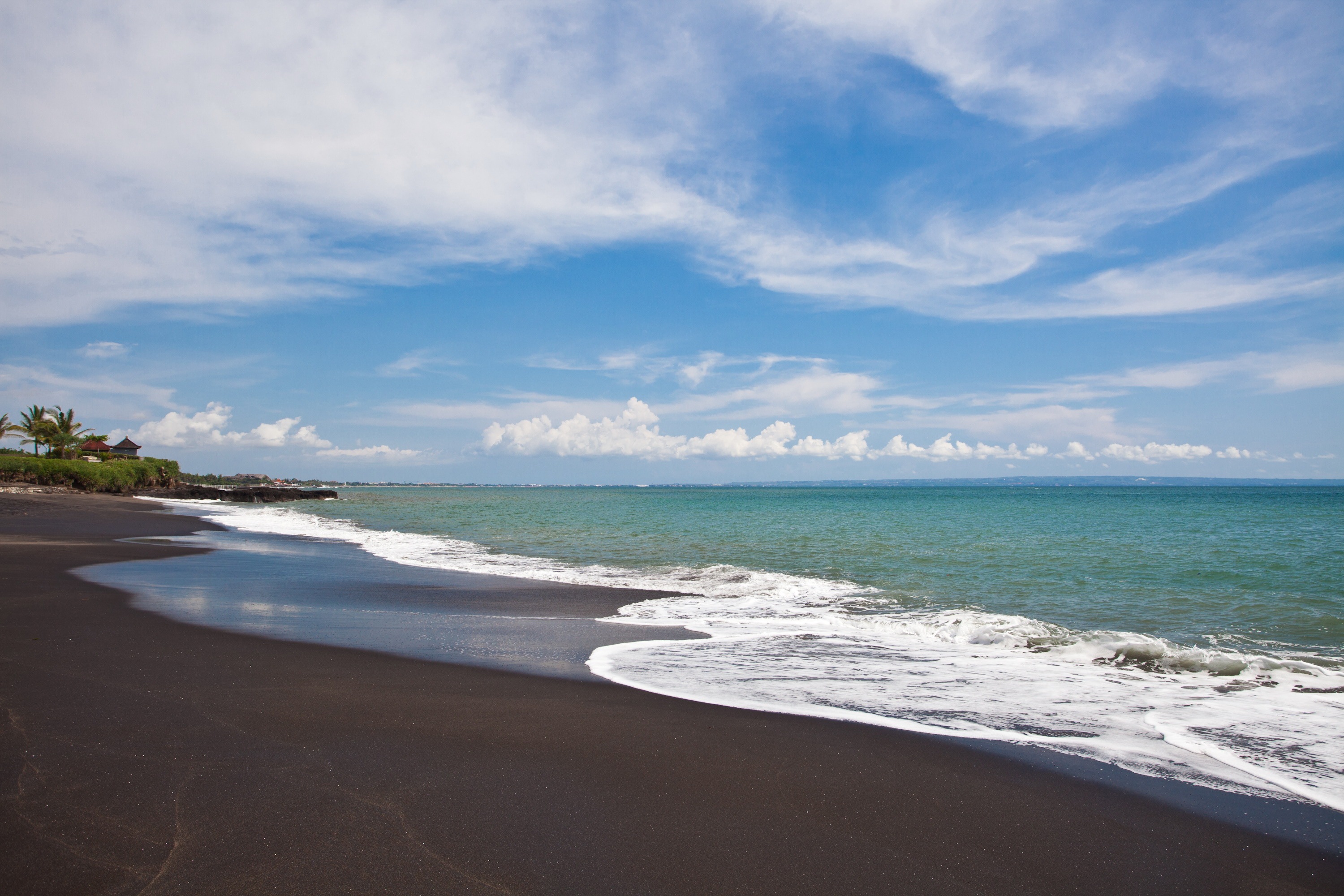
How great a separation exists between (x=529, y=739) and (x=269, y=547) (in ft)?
68.4

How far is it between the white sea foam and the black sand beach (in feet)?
2.90

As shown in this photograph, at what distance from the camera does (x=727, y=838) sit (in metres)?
3.89

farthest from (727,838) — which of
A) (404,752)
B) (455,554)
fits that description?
(455,554)

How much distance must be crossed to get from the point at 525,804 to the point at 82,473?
74746 mm

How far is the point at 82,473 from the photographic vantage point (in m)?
58.7

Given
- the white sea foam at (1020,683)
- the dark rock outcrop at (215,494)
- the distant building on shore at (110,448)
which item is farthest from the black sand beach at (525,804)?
the distant building on shore at (110,448)

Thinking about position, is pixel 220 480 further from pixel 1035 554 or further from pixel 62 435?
pixel 1035 554

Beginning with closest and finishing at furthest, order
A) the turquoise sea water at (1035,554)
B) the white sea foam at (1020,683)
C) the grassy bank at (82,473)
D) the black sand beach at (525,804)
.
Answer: the black sand beach at (525,804), the white sea foam at (1020,683), the turquoise sea water at (1035,554), the grassy bank at (82,473)

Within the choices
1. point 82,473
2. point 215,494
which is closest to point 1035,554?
point 82,473

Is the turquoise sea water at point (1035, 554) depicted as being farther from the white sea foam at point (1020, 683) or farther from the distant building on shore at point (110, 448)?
the distant building on shore at point (110, 448)

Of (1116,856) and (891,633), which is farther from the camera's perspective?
(891,633)

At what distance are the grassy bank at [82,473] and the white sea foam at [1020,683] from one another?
63830 mm

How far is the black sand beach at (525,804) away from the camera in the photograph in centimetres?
346

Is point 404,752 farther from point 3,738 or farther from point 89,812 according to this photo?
point 3,738
